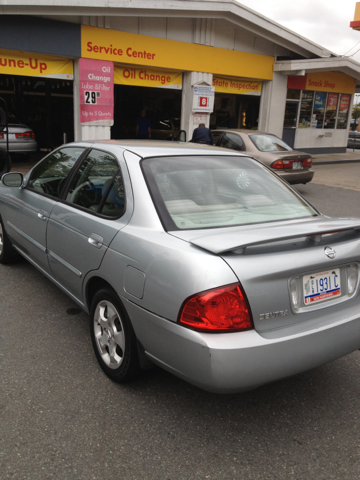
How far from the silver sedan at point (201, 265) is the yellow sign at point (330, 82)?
1845 cm

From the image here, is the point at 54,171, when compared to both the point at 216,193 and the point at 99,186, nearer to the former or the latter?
the point at 99,186

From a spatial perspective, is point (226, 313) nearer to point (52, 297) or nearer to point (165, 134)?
point (52, 297)

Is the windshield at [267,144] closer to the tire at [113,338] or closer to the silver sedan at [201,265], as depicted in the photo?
the silver sedan at [201,265]

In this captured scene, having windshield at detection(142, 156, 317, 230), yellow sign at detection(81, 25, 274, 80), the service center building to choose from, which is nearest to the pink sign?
the service center building

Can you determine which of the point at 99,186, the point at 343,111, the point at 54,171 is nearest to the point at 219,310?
the point at 99,186

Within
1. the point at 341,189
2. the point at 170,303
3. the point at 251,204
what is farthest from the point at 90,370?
the point at 341,189

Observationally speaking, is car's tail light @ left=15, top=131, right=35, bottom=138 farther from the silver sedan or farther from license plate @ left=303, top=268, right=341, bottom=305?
license plate @ left=303, top=268, right=341, bottom=305

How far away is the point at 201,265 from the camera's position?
2207mm

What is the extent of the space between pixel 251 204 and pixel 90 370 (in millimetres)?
1611

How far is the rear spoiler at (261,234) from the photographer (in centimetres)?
224

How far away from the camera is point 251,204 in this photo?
312cm

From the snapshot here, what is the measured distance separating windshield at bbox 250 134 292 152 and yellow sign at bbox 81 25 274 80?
5499 mm

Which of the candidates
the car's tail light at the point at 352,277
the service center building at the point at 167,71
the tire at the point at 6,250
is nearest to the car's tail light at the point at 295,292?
the car's tail light at the point at 352,277

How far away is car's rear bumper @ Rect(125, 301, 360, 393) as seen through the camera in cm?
216
